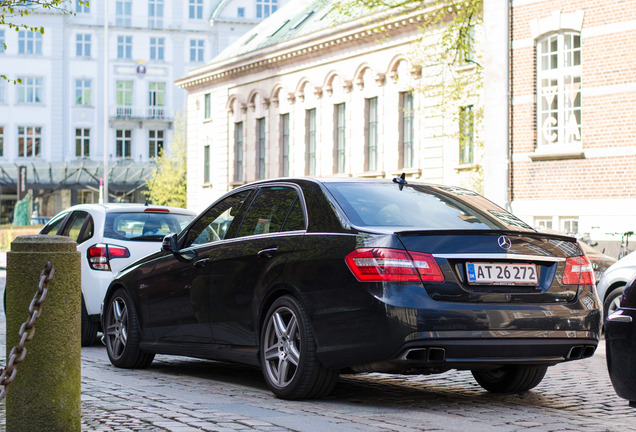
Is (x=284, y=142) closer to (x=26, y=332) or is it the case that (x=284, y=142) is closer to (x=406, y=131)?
(x=406, y=131)

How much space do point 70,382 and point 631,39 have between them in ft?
68.7

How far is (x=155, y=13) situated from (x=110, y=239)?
2947 inches

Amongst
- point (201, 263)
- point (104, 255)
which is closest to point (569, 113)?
point (104, 255)

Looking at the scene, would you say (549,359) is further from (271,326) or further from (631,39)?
(631,39)

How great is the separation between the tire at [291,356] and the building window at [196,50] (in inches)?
3121

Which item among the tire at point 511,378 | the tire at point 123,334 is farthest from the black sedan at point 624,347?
the tire at point 123,334

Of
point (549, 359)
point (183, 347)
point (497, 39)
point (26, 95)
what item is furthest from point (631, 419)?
point (26, 95)

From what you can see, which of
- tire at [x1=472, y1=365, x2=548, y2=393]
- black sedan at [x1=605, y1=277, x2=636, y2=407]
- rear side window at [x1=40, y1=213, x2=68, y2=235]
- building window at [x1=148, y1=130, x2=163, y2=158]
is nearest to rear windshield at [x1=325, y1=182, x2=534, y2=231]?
tire at [x1=472, y1=365, x2=548, y2=393]

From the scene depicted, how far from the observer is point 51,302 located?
535cm

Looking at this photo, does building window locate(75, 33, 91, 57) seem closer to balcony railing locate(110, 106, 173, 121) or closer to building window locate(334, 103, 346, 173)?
balcony railing locate(110, 106, 173, 121)

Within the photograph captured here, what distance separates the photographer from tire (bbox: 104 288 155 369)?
9523 millimetres

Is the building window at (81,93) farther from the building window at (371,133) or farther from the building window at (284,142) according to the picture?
the building window at (371,133)

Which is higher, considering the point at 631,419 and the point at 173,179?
the point at 173,179

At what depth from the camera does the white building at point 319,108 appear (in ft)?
125
